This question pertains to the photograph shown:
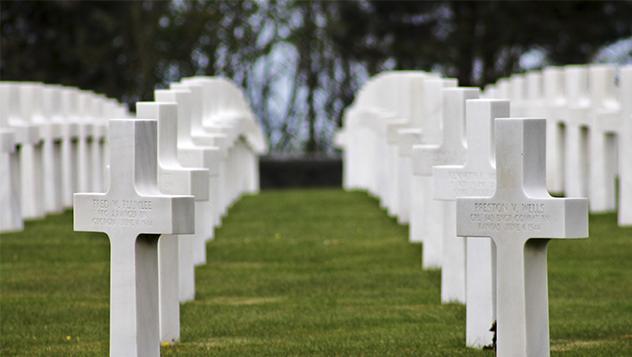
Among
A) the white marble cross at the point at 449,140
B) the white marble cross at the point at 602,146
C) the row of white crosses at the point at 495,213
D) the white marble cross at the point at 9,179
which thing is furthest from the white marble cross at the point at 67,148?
the white marble cross at the point at 449,140

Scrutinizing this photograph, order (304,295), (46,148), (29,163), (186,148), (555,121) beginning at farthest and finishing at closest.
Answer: (555,121)
(46,148)
(29,163)
(304,295)
(186,148)

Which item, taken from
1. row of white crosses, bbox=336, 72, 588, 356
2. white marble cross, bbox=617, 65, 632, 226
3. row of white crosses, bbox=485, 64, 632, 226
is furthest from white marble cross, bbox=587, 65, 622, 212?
row of white crosses, bbox=336, 72, 588, 356

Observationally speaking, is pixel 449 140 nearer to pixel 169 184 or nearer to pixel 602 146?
pixel 169 184

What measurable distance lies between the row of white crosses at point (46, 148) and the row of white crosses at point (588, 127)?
13.7 ft

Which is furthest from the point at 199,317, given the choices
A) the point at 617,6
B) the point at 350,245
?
the point at 617,6

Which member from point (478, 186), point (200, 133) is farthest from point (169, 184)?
point (200, 133)

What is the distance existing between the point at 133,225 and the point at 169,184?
1.13 meters

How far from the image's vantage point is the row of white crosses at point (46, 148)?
1373 cm

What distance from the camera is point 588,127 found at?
15414 millimetres

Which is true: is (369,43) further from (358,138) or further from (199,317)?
(199,317)

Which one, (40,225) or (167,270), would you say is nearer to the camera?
(167,270)

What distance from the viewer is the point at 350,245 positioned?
1278 centimetres

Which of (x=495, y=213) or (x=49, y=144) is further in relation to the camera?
(x=49, y=144)

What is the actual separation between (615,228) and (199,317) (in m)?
5.25
